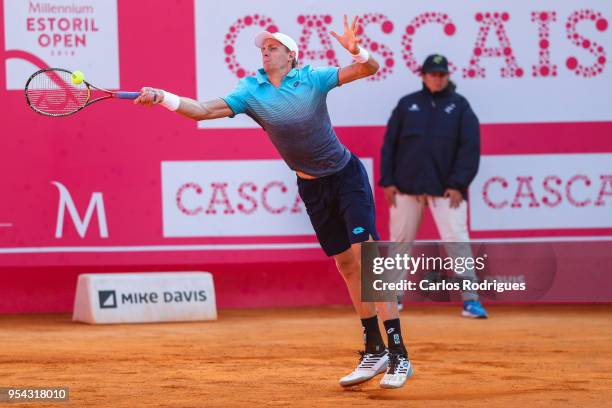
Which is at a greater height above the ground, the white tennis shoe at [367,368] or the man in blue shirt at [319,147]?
the man in blue shirt at [319,147]

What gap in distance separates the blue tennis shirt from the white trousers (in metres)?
3.77

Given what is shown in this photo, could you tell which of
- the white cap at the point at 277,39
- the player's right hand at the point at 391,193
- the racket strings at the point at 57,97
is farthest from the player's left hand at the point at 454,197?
the racket strings at the point at 57,97

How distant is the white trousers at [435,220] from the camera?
33.9 ft

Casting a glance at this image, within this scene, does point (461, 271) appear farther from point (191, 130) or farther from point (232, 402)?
point (232, 402)

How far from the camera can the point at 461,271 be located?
10.4 meters

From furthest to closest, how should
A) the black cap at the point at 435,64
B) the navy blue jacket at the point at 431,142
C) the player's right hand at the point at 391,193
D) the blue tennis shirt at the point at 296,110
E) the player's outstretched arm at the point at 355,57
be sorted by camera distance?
the player's right hand at the point at 391,193 < the navy blue jacket at the point at 431,142 < the black cap at the point at 435,64 < the blue tennis shirt at the point at 296,110 < the player's outstretched arm at the point at 355,57

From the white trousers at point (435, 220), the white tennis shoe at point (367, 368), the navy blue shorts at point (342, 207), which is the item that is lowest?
the white tennis shoe at point (367, 368)

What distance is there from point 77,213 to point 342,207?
4500 millimetres

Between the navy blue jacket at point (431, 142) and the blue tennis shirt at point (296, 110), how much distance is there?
154 inches

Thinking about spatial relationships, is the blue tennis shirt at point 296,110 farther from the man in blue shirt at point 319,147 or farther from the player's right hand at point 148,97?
the player's right hand at point 148,97

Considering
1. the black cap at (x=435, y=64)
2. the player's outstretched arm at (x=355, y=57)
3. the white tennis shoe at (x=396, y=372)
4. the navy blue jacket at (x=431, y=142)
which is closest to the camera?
the player's outstretched arm at (x=355, y=57)

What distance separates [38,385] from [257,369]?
55.9 inches

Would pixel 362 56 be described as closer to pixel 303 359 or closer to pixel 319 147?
pixel 319 147

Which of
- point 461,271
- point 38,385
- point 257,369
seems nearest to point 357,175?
point 257,369
